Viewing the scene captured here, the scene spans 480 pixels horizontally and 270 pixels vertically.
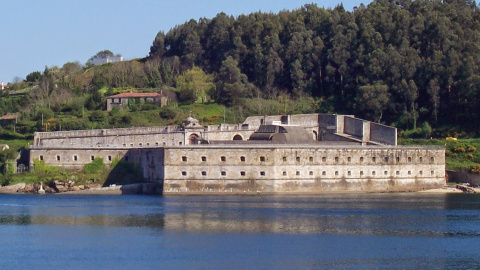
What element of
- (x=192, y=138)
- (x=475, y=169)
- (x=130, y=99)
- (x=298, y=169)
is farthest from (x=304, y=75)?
(x=298, y=169)

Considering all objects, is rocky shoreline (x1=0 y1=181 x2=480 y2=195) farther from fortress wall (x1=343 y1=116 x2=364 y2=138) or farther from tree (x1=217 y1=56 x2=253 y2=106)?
tree (x1=217 y1=56 x2=253 y2=106)

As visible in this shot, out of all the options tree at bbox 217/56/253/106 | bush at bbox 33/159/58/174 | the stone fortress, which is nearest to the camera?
the stone fortress

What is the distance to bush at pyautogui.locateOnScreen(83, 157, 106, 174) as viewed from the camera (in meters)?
67.6

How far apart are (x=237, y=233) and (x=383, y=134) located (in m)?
34.4

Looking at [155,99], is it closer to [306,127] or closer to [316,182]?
[306,127]

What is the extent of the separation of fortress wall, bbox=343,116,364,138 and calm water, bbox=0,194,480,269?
17.1 metres

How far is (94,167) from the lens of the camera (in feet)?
222

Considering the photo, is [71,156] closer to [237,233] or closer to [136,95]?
[136,95]

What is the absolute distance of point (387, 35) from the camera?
89.4m

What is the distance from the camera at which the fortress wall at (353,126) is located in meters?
77.9

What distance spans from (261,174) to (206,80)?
106ft

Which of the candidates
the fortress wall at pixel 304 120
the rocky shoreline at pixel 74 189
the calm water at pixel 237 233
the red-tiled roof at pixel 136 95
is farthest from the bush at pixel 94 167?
the red-tiled roof at pixel 136 95

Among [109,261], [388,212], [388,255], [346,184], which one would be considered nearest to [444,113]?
[346,184]

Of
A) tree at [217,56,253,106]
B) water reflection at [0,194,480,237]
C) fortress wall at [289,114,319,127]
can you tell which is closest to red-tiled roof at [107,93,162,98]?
tree at [217,56,253,106]
